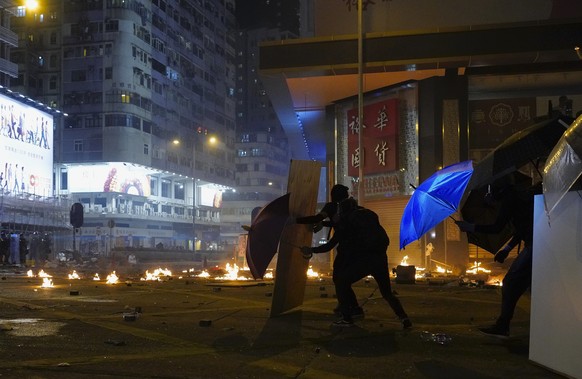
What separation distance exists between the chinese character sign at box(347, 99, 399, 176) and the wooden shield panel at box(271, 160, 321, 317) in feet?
63.9

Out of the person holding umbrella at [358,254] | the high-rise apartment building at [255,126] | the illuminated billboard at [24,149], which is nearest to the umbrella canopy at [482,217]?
the person holding umbrella at [358,254]

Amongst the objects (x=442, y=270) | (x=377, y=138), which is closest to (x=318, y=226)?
(x=442, y=270)

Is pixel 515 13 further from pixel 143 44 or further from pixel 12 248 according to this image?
pixel 143 44

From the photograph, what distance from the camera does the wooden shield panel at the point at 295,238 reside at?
8.86m

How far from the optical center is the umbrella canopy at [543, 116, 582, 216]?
4.55 meters

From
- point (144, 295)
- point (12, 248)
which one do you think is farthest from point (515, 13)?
point (12, 248)

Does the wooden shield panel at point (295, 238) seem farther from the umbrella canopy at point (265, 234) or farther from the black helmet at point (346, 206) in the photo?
the black helmet at point (346, 206)

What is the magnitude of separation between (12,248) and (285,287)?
126 ft

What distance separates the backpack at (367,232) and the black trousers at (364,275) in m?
0.11

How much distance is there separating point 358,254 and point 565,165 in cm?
353

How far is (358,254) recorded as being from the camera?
7.89 meters

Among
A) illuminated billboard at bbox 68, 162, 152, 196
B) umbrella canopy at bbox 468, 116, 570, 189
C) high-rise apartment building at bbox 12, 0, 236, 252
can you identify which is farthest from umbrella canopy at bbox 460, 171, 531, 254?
illuminated billboard at bbox 68, 162, 152, 196

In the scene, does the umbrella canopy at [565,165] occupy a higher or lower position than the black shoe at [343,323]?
higher

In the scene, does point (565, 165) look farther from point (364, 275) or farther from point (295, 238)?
point (295, 238)
